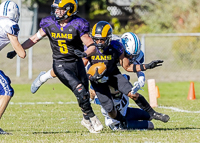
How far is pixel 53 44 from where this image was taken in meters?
5.89

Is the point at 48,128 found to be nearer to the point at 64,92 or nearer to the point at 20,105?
the point at 20,105

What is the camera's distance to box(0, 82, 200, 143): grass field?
519cm

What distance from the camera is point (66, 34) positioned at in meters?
5.73

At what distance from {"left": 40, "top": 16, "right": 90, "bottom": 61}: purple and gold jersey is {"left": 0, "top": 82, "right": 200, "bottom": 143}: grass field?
1108 mm

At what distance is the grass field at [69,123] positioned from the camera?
5195 millimetres

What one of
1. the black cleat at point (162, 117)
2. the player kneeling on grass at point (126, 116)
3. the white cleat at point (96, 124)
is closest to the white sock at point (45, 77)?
the player kneeling on grass at point (126, 116)

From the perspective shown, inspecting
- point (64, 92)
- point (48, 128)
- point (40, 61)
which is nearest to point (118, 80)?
point (48, 128)

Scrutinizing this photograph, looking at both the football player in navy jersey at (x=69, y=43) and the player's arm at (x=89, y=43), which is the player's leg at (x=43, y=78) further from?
the player's arm at (x=89, y=43)

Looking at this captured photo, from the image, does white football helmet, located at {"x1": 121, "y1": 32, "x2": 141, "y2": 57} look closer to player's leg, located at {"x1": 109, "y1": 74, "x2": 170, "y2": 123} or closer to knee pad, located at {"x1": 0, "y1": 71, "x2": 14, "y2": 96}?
player's leg, located at {"x1": 109, "y1": 74, "x2": 170, "y2": 123}

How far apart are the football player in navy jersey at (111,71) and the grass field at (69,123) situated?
326 mm

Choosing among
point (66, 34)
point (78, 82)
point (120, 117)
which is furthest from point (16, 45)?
point (120, 117)

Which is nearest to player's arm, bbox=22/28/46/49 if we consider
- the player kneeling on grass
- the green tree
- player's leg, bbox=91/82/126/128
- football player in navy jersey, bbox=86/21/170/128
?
football player in navy jersey, bbox=86/21/170/128

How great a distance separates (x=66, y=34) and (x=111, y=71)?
3.02 feet

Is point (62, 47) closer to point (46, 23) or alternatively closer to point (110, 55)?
point (46, 23)
